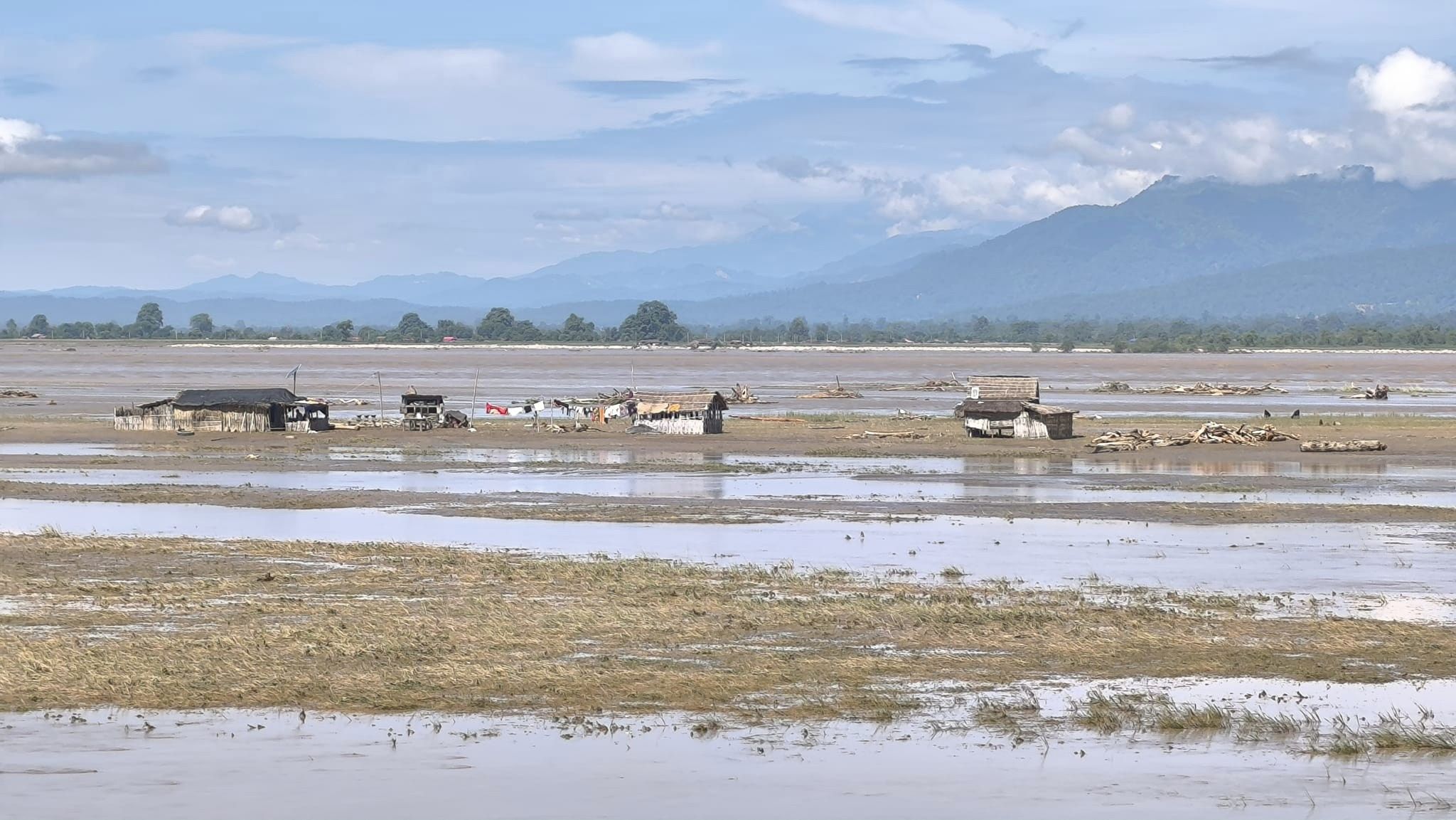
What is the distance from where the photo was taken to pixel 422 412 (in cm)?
7100

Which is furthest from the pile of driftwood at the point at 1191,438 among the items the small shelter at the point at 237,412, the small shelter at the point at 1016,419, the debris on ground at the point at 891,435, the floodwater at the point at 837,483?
the small shelter at the point at 237,412

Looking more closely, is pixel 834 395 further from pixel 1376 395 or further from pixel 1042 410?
pixel 1042 410

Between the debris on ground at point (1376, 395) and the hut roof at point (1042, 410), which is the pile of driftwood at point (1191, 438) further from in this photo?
the debris on ground at point (1376, 395)

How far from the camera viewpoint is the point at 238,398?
216ft

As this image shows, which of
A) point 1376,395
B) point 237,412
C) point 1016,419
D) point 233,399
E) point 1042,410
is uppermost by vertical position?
point 233,399

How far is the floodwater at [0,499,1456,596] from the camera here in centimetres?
2839

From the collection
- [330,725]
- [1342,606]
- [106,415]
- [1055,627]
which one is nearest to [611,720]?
[330,725]

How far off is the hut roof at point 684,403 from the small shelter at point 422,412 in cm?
845

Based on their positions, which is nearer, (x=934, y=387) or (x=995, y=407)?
(x=995, y=407)

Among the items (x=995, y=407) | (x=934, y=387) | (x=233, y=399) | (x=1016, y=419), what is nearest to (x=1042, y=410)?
(x=1016, y=419)

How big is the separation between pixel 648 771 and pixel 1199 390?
327 ft

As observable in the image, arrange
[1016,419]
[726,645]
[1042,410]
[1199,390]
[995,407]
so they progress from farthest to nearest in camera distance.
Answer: [1199,390], [995,407], [1016,419], [1042,410], [726,645]

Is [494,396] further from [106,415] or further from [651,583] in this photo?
[651,583]

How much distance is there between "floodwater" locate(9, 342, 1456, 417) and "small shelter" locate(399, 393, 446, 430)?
15.2m
